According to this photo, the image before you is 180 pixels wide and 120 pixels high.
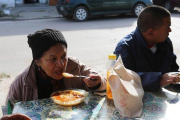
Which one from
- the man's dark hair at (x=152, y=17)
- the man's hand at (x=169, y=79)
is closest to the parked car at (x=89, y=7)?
the man's dark hair at (x=152, y=17)

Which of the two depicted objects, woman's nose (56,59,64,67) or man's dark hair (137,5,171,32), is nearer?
woman's nose (56,59,64,67)

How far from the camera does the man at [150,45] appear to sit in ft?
8.14

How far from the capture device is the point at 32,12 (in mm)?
14398

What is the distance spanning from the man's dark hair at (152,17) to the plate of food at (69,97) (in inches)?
40.3

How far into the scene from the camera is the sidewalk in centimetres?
1264

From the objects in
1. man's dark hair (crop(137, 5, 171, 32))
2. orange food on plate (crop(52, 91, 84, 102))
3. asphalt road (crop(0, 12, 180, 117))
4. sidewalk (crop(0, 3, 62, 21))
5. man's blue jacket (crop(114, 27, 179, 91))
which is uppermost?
man's dark hair (crop(137, 5, 171, 32))

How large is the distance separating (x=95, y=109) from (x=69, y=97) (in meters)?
0.24

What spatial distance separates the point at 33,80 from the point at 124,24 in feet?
28.5

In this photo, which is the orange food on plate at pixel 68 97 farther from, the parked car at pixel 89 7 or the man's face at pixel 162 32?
the parked car at pixel 89 7

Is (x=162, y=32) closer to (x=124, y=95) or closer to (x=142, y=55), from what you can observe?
(x=142, y=55)

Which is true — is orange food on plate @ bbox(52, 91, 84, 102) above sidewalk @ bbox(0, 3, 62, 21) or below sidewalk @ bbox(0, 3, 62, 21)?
above

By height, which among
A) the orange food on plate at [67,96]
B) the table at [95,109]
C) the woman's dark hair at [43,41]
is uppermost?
the woman's dark hair at [43,41]

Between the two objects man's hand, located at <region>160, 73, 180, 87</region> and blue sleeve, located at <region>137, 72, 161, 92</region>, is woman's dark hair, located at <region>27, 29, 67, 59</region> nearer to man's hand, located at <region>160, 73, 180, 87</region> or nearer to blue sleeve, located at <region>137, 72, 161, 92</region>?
blue sleeve, located at <region>137, 72, 161, 92</region>

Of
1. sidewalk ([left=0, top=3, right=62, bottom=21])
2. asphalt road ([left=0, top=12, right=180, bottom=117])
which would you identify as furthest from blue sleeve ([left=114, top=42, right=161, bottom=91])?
sidewalk ([left=0, top=3, right=62, bottom=21])
